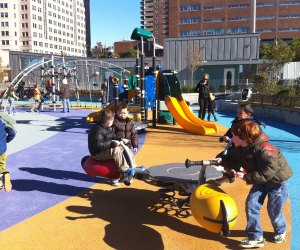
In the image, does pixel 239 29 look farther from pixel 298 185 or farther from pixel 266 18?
pixel 298 185

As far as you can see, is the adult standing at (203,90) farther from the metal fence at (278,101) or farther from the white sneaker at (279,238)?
the white sneaker at (279,238)

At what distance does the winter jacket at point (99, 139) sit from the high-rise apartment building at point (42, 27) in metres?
95.7

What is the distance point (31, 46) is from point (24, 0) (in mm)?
16369

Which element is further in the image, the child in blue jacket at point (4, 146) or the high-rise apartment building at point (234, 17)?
the high-rise apartment building at point (234, 17)

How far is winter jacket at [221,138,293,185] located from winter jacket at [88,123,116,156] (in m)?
2.10

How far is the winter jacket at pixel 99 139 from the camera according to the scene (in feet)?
16.7

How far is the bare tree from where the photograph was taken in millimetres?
34781

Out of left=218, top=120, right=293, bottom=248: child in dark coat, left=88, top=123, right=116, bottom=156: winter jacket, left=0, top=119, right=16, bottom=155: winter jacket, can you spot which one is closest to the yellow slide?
left=88, top=123, right=116, bottom=156: winter jacket

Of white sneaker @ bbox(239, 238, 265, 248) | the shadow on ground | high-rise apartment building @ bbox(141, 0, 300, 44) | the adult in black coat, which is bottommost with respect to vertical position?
the shadow on ground

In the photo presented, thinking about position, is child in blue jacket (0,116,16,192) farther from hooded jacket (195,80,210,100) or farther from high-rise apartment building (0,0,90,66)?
high-rise apartment building (0,0,90,66)

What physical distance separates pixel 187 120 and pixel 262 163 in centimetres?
829

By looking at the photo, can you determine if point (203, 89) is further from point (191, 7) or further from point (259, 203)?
point (191, 7)

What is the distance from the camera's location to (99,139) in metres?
5.14

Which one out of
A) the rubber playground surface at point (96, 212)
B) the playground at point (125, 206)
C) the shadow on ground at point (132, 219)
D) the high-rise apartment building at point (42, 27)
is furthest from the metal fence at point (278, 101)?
the high-rise apartment building at point (42, 27)
